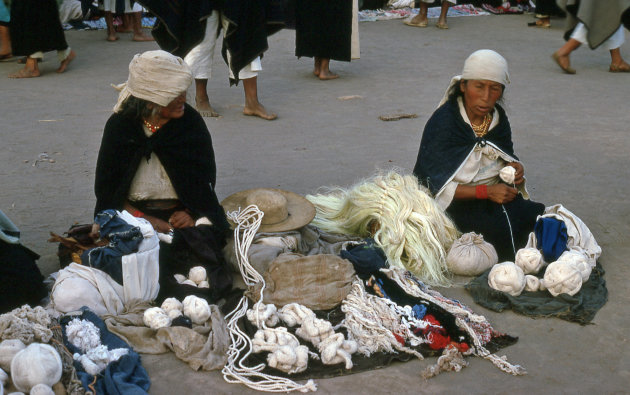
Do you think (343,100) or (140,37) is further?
(140,37)

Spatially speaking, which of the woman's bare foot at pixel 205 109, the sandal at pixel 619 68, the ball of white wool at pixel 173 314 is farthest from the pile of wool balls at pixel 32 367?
the sandal at pixel 619 68

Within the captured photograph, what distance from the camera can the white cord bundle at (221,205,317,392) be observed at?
3125mm

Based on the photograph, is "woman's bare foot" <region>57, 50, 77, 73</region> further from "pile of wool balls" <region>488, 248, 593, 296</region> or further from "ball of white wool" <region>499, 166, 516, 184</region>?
"pile of wool balls" <region>488, 248, 593, 296</region>

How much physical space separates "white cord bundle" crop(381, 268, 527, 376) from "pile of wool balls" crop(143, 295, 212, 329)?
0.92 metres

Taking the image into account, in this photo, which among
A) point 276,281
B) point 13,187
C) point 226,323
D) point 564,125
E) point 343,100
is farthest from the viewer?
point 343,100

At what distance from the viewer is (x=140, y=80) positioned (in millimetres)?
3885

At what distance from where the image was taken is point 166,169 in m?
4.14

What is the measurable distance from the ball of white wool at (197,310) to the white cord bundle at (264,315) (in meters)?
0.19

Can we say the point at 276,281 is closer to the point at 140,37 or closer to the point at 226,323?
the point at 226,323

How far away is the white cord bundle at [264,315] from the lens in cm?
352

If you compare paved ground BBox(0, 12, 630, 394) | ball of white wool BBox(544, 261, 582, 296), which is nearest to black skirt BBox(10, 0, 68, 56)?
paved ground BBox(0, 12, 630, 394)

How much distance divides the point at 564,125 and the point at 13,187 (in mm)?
4501

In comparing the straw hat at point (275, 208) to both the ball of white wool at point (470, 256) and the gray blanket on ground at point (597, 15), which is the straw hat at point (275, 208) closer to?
the ball of white wool at point (470, 256)

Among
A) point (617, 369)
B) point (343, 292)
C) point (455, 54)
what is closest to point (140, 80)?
point (343, 292)
